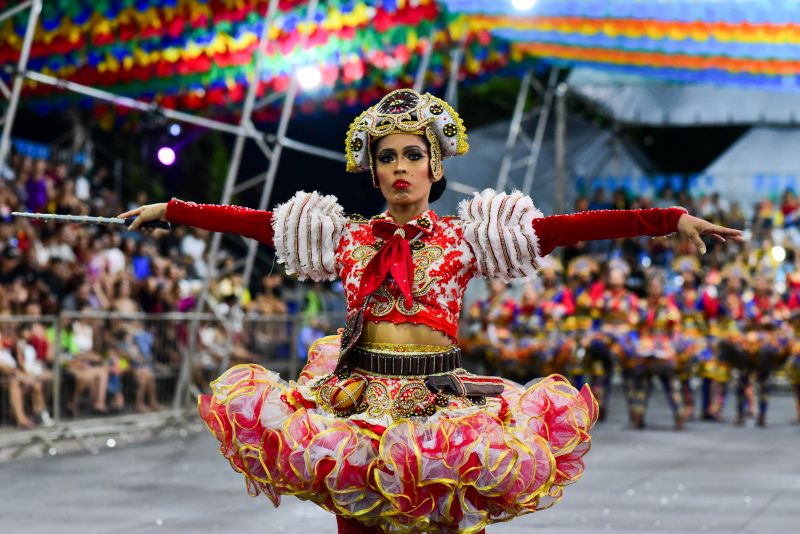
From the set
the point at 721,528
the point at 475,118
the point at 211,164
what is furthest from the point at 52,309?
the point at 475,118

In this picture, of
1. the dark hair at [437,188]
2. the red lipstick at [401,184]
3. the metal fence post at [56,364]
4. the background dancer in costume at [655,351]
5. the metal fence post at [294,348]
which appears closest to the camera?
the red lipstick at [401,184]

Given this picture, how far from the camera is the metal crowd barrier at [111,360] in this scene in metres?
11.5

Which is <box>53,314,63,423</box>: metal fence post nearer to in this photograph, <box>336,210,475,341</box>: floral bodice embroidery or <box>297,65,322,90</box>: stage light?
<box>297,65,322,90</box>: stage light

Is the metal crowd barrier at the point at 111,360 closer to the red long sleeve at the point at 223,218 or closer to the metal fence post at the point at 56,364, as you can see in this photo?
the metal fence post at the point at 56,364

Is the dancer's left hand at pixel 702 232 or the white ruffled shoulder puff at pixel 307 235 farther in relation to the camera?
the white ruffled shoulder puff at pixel 307 235

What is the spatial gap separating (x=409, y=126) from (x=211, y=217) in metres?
0.84

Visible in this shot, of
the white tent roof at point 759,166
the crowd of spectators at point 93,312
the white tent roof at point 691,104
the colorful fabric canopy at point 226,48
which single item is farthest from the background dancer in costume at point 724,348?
the white tent roof at point 691,104

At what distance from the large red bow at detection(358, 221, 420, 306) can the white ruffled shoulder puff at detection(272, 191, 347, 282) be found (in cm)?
19

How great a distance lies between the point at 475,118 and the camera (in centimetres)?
2850

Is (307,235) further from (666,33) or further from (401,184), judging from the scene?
(666,33)

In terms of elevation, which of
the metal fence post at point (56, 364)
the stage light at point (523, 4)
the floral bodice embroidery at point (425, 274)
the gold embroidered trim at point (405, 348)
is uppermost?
the stage light at point (523, 4)

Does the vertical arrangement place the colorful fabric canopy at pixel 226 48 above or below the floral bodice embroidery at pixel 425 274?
above

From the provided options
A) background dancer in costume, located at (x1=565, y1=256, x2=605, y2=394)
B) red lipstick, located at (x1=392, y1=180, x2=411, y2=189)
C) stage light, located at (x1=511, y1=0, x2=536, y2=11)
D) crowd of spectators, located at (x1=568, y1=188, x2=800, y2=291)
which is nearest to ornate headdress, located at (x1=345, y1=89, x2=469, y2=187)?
red lipstick, located at (x1=392, y1=180, x2=411, y2=189)

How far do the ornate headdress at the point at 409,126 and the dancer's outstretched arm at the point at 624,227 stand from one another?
0.46 metres
